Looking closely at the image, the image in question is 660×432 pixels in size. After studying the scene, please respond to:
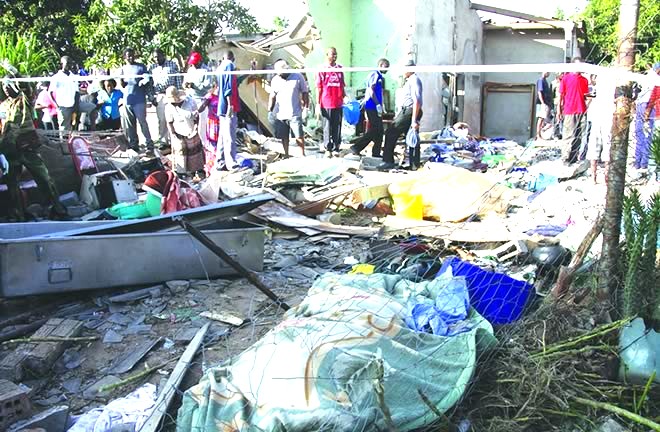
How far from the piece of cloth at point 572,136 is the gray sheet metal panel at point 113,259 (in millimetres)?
5714

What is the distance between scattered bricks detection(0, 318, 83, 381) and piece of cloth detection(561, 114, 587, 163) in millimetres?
7219

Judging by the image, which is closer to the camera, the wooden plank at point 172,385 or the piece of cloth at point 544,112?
the wooden plank at point 172,385

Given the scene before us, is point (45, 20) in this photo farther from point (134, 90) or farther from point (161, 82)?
point (134, 90)

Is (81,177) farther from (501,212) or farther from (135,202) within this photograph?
(501,212)

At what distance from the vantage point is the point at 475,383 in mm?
3105

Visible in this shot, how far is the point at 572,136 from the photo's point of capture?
10031 millimetres

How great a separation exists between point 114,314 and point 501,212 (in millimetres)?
4811

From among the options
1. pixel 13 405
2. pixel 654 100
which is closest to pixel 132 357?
pixel 13 405

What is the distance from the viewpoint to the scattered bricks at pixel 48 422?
10.2 feet

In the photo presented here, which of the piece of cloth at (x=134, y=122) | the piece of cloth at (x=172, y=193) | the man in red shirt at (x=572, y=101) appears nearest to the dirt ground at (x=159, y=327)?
the piece of cloth at (x=172, y=193)

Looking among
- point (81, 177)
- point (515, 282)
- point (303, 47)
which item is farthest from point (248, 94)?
point (515, 282)

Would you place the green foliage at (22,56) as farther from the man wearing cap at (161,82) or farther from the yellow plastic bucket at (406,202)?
the yellow plastic bucket at (406,202)

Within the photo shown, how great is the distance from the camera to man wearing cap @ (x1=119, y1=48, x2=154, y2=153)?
1055cm

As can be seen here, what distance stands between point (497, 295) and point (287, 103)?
7.05 metres
